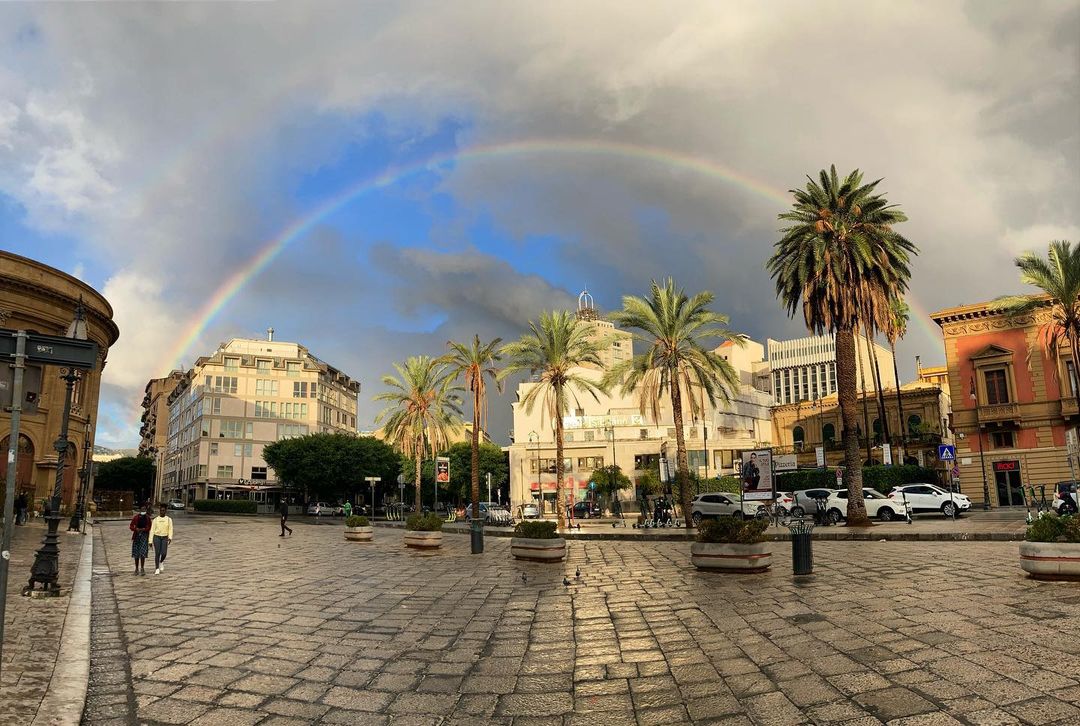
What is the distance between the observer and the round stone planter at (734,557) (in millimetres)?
12977

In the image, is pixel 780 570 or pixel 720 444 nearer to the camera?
pixel 780 570

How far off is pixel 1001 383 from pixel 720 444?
1367 inches

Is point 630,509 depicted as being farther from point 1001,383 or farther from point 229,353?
point 229,353

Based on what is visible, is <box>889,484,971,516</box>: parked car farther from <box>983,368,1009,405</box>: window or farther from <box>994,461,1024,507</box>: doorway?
<box>983,368,1009,405</box>: window

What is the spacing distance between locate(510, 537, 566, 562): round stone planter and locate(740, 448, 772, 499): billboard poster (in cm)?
824

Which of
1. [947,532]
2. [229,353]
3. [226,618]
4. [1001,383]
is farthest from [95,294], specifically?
[1001,383]

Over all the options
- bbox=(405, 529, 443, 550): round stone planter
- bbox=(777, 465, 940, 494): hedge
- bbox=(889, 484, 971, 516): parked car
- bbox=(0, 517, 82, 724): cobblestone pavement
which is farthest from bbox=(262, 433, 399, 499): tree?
bbox=(0, 517, 82, 724): cobblestone pavement

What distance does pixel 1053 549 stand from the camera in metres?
10.2

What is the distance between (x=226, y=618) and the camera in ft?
31.0

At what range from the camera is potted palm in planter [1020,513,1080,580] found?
33.0ft

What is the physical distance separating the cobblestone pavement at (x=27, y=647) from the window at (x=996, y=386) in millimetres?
50727

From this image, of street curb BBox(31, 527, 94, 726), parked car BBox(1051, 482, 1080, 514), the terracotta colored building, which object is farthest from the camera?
the terracotta colored building

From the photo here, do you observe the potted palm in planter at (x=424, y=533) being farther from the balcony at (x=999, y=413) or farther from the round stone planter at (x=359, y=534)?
the balcony at (x=999, y=413)

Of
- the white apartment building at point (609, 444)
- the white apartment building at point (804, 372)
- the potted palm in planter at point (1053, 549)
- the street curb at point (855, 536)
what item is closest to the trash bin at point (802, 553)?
the street curb at point (855, 536)
